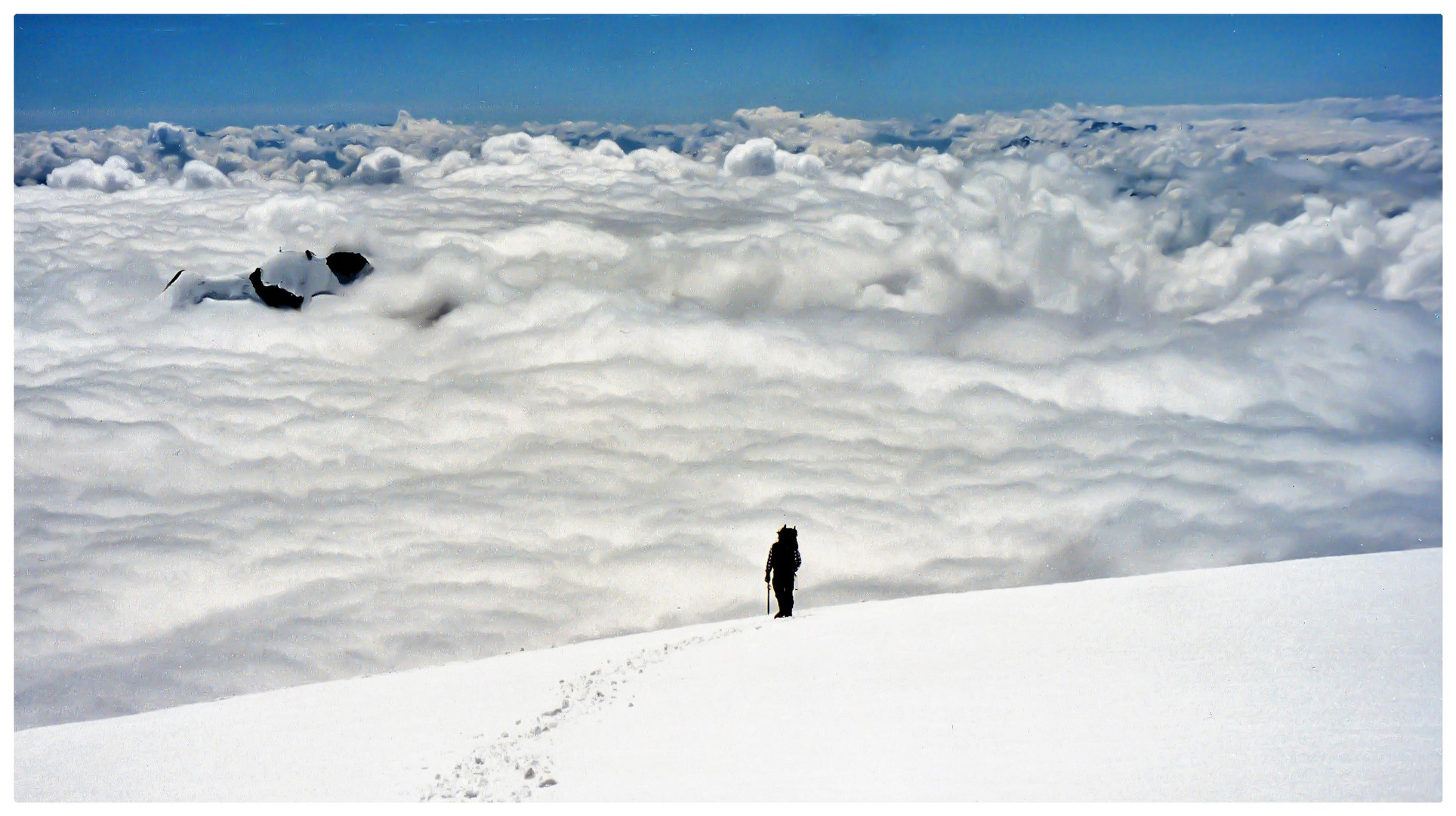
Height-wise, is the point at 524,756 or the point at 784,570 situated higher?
the point at 784,570

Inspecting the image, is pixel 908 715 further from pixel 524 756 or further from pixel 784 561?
pixel 784 561

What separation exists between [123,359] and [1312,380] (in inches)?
7581

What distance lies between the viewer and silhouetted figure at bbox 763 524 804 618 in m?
13.5

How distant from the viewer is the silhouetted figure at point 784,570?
1348 centimetres

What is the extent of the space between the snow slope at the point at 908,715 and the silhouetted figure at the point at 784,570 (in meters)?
0.91

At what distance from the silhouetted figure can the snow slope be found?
0.91 metres

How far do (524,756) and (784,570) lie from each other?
6.01 m

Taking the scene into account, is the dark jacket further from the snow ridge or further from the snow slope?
the snow ridge

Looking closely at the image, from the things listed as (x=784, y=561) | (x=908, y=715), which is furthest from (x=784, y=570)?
(x=908, y=715)

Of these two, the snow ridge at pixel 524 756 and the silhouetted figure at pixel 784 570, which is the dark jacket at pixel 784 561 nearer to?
the silhouetted figure at pixel 784 570

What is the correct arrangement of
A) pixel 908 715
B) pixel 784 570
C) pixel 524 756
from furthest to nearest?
pixel 784 570, pixel 908 715, pixel 524 756

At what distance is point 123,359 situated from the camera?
14012 cm

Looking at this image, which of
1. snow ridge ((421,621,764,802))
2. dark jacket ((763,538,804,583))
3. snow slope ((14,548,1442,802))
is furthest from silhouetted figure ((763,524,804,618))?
snow ridge ((421,621,764,802))

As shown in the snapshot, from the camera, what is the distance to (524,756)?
26.7 feet
